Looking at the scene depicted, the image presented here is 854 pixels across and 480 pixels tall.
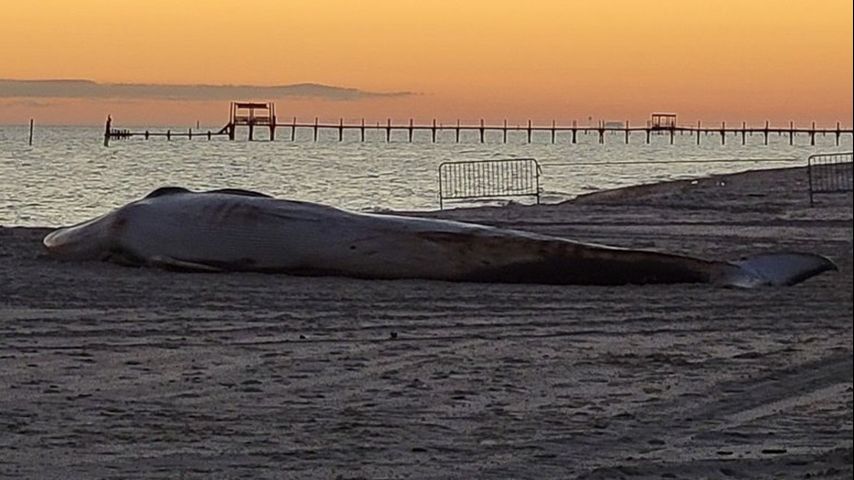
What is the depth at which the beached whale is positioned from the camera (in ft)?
47.0

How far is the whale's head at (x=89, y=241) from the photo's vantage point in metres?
16.1

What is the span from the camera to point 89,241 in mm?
16406

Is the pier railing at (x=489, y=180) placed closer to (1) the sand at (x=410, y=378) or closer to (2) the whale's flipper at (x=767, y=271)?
(2) the whale's flipper at (x=767, y=271)

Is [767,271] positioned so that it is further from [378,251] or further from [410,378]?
[410,378]

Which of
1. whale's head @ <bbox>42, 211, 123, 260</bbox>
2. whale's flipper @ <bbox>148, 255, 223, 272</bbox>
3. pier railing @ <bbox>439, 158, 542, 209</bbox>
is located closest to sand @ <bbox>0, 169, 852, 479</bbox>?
whale's flipper @ <bbox>148, 255, 223, 272</bbox>

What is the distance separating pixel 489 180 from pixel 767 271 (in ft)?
120

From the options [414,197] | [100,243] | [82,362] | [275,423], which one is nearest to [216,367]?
[82,362]

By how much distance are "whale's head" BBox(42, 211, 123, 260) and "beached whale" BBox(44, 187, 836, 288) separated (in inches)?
12.3

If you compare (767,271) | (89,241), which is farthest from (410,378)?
(89,241)

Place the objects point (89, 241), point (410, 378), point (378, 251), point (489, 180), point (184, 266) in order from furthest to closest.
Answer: point (489, 180), point (89, 241), point (184, 266), point (378, 251), point (410, 378)

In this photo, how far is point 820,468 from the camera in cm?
598

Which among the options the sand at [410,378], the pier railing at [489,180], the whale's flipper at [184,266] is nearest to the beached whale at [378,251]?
the whale's flipper at [184,266]

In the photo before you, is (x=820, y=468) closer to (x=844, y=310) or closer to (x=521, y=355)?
(x=521, y=355)

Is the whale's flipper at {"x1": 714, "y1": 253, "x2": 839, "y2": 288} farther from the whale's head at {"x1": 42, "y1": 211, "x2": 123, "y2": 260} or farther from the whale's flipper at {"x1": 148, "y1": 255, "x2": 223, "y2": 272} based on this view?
the whale's head at {"x1": 42, "y1": 211, "x2": 123, "y2": 260}
